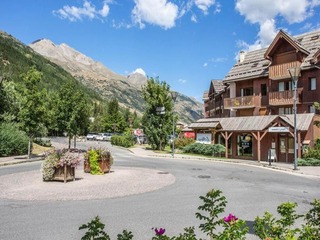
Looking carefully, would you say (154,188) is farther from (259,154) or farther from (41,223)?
(259,154)

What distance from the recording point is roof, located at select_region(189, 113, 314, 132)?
90.1ft

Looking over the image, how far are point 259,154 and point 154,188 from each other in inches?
685

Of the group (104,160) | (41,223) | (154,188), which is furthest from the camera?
(104,160)

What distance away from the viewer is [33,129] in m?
27.8

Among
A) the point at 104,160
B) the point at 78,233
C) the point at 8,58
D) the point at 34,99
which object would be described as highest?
the point at 8,58

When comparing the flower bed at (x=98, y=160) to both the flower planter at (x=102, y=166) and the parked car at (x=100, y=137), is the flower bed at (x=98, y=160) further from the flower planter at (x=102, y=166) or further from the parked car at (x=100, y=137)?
the parked car at (x=100, y=137)

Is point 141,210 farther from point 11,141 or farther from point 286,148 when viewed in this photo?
point 11,141

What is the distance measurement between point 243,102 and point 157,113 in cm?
1085

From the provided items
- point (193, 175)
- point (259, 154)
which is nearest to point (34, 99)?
point (193, 175)

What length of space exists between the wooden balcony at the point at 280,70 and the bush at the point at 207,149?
31.6 ft

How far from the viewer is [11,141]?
30.6 meters

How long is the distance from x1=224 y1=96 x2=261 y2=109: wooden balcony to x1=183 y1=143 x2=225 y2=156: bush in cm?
681

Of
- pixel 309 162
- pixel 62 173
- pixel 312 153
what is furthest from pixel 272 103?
pixel 62 173

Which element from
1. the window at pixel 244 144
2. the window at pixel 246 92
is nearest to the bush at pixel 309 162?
the window at pixel 244 144
